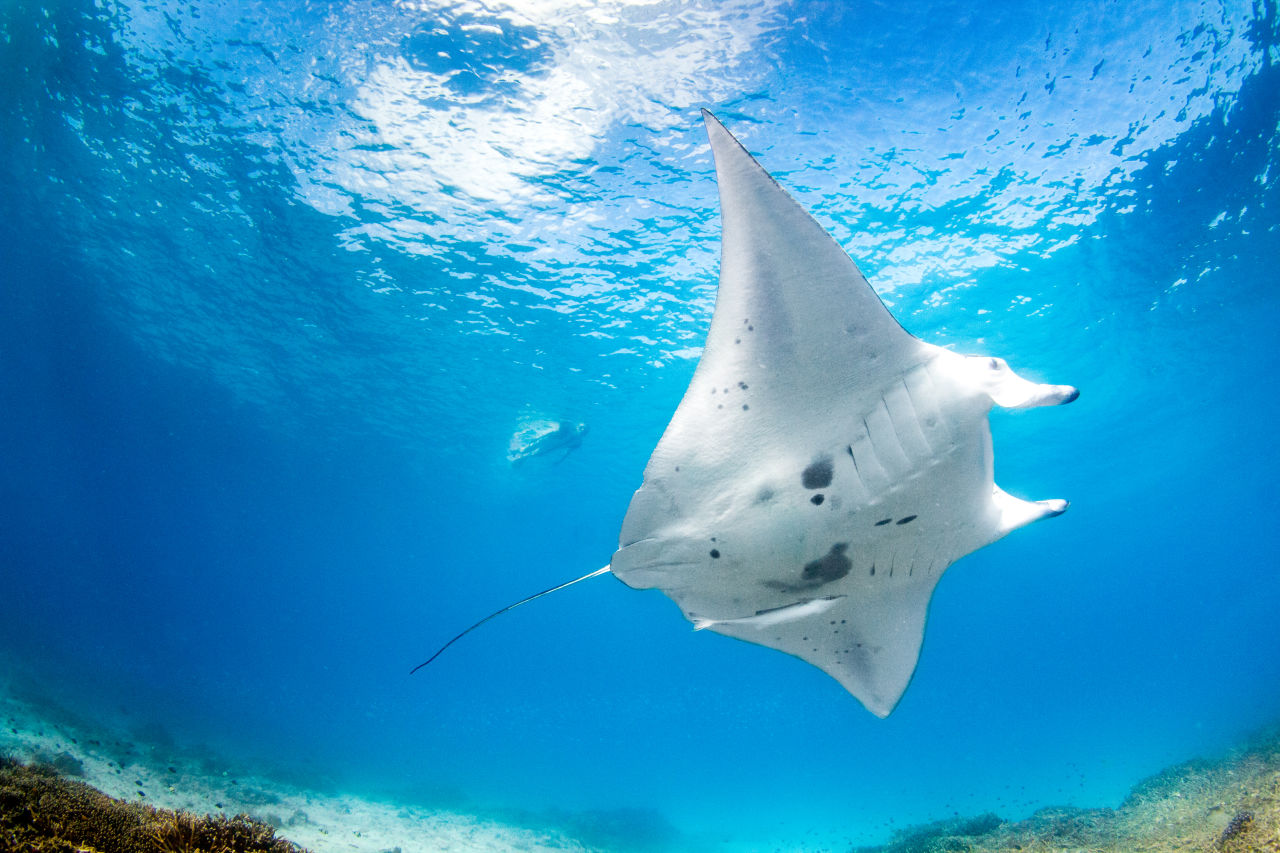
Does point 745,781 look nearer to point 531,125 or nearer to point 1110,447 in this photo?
point 1110,447

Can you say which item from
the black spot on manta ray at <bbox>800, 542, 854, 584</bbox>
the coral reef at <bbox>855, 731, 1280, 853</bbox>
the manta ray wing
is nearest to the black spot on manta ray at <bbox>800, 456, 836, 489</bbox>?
the manta ray wing

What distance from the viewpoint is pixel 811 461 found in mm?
2748

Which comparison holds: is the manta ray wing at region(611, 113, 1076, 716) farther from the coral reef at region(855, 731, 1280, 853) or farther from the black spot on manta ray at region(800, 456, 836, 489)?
the coral reef at region(855, 731, 1280, 853)

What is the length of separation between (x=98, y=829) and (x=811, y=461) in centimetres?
404

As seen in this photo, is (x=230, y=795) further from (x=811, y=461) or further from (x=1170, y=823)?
(x=1170, y=823)

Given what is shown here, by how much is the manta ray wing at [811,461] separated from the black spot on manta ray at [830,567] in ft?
0.04

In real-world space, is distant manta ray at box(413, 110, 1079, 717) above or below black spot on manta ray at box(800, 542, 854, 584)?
above

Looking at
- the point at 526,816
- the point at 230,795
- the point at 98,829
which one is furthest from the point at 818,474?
the point at 526,816

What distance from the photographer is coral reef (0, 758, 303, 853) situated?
8.59 feet

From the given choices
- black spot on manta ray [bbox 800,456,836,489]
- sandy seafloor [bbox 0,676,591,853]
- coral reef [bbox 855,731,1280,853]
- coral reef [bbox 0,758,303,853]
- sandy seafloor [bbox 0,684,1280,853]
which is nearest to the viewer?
coral reef [bbox 0,758,303,853]

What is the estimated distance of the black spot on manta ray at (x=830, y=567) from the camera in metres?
2.97

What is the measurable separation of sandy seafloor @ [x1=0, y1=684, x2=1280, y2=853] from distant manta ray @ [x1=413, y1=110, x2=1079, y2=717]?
3115mm

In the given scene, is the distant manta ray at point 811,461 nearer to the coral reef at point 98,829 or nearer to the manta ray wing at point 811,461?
the manta ray wing at point 811,461

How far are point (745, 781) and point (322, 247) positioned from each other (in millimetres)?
60493
